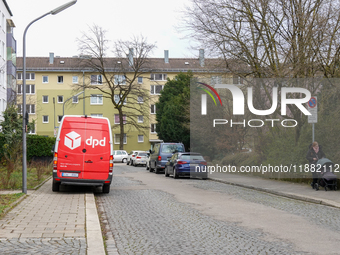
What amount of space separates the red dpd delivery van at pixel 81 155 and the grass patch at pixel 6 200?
176 centimetres

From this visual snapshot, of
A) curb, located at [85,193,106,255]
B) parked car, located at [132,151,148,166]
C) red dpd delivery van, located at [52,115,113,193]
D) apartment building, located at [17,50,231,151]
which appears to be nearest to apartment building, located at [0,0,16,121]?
parked car, located at [132,151,148,166]

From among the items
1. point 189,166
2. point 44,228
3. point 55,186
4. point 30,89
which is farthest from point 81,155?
point 30,89

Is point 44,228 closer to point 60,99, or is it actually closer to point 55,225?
point 55,225

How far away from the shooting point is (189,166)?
25438mm

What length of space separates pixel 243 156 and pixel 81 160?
1769 cm

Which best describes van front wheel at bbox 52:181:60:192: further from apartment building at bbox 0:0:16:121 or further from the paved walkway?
apartment building at bbox 0:0:16:121

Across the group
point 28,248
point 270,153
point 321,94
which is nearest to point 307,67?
point 321,94

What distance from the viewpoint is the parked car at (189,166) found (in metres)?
25.3

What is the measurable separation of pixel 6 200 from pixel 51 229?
5191 mm

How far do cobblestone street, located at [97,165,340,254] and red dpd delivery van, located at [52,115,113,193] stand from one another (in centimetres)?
149

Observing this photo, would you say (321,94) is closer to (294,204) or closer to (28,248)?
(294,204)

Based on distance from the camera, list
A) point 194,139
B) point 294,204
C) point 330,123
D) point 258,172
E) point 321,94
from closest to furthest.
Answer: point 294,204 < point 330,123 < point 321,94 < point 258,172 < point 194,139

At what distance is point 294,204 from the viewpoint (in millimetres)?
13352

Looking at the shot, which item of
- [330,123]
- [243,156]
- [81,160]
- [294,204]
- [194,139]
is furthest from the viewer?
[194,139]
